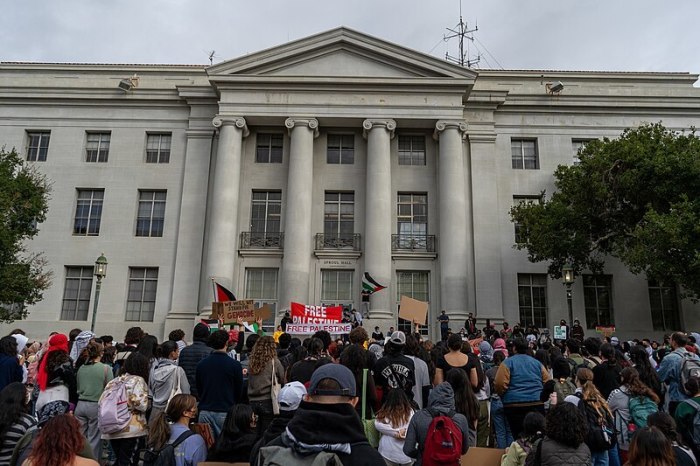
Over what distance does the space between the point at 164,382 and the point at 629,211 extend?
79.2 ft

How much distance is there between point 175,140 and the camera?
→ 103 ft

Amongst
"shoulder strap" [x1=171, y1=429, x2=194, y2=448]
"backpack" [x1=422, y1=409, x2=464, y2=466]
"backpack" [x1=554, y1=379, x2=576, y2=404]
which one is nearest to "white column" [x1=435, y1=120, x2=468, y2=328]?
"backpack" [x1=554, y1=379, x2=576, y2=404]

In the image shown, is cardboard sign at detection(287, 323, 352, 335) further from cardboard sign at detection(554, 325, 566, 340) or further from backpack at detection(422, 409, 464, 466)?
backpack at detection(422, 409, 464, 466)

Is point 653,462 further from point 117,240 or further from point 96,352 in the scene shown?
point 117,240

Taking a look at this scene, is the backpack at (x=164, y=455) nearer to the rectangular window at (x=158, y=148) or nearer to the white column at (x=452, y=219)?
the white column at (x=452, y=219)

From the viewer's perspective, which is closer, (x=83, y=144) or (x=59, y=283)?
(x=59, y=283)

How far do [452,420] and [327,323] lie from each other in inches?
528

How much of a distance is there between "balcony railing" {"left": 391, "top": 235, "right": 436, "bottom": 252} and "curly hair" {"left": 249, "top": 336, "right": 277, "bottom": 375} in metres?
22.5

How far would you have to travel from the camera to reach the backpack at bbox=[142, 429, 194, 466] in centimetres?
520

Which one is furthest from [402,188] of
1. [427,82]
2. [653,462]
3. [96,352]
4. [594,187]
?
[653,462]

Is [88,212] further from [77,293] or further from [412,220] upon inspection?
[412,220]

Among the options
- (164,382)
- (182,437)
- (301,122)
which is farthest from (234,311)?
(301,122)

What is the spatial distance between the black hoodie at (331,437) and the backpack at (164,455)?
264 cm

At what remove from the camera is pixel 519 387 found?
25.6 feet
